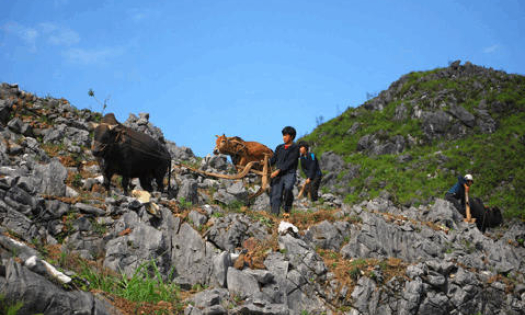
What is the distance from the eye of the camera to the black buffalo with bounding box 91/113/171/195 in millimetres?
12109

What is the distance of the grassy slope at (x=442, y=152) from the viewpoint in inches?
1152

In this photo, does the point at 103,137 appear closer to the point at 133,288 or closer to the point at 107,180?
the point at 107,180

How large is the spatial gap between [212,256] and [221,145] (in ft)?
16.3

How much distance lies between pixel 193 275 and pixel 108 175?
14.9 feet

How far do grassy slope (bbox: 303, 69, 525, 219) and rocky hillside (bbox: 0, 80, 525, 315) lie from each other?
14.0 m

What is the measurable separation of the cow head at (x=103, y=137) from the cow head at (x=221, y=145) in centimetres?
318

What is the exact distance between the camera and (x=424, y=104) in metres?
41.3

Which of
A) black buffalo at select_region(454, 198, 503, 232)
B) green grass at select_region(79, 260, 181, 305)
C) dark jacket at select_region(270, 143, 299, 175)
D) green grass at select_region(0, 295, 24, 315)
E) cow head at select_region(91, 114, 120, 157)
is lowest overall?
green grass at select_region(79, 260, 181, 305)

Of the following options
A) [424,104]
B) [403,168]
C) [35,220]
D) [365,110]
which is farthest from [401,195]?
[35,220]

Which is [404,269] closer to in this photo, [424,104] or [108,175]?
[108,175]

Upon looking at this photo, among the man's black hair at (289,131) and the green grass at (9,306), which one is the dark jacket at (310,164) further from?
the green grass at (9,306)

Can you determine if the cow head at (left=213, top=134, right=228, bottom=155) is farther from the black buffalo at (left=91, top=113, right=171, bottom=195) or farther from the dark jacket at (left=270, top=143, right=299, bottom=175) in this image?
the dark jacket at (left=270, top=143, right=299, bottom=175)

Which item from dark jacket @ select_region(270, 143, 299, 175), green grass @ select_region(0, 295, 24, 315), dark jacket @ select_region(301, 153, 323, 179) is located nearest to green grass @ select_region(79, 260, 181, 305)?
green grass @ select_region(0, 295, 24, 315)

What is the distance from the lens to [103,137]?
39.5 feet
